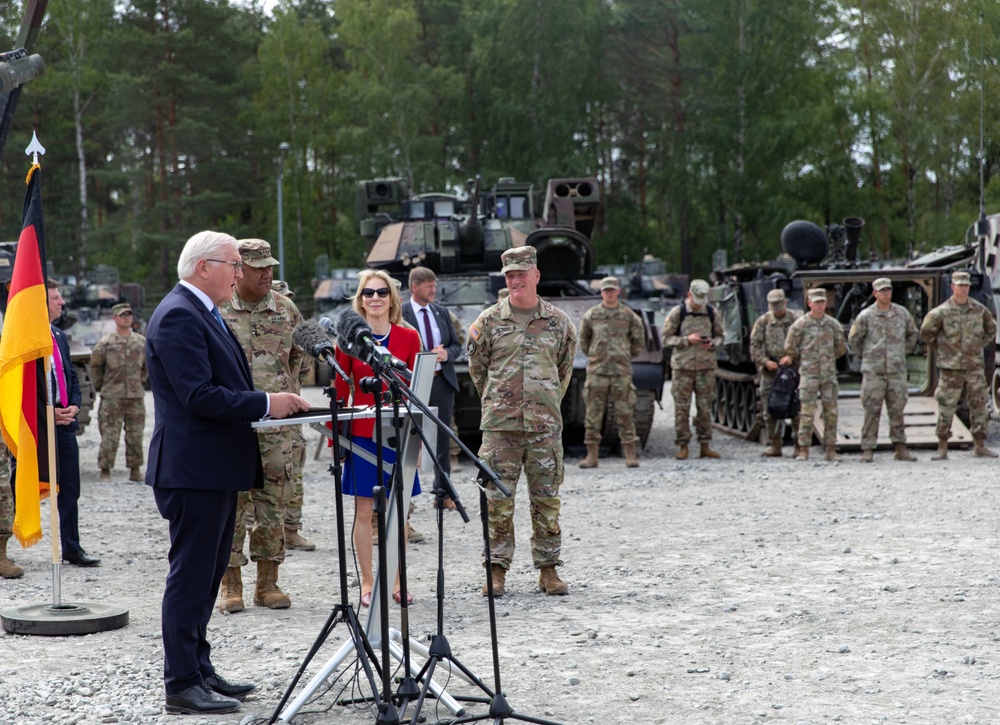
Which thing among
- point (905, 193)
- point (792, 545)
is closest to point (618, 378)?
point (792, 545)

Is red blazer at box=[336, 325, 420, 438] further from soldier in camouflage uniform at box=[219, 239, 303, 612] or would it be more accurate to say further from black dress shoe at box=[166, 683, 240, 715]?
black dress shoe at box=[166, 683, 240, 715]

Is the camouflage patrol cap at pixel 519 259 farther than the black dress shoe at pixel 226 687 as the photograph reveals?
Yes

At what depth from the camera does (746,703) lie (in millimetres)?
4727

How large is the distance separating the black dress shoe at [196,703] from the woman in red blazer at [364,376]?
130 cm

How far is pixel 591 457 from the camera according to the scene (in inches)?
476

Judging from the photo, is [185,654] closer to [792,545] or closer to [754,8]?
[792,545]

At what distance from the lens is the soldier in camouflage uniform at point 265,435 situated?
6.20 metres

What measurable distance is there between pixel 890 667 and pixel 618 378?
6.82 m

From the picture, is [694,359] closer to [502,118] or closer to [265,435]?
[265,435]

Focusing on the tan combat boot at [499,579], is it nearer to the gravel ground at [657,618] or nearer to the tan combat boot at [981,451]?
the gravel ground at [657,618]

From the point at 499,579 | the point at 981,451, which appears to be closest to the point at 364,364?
the point at 499,579

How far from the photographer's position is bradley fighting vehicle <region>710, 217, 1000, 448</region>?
1383 cm

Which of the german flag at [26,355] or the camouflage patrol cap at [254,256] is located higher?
the camouflage patrol cap at [254,256]

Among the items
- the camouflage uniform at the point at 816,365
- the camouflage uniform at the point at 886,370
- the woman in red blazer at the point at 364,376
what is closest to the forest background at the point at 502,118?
the camouflage uniform at the point at 886,370
